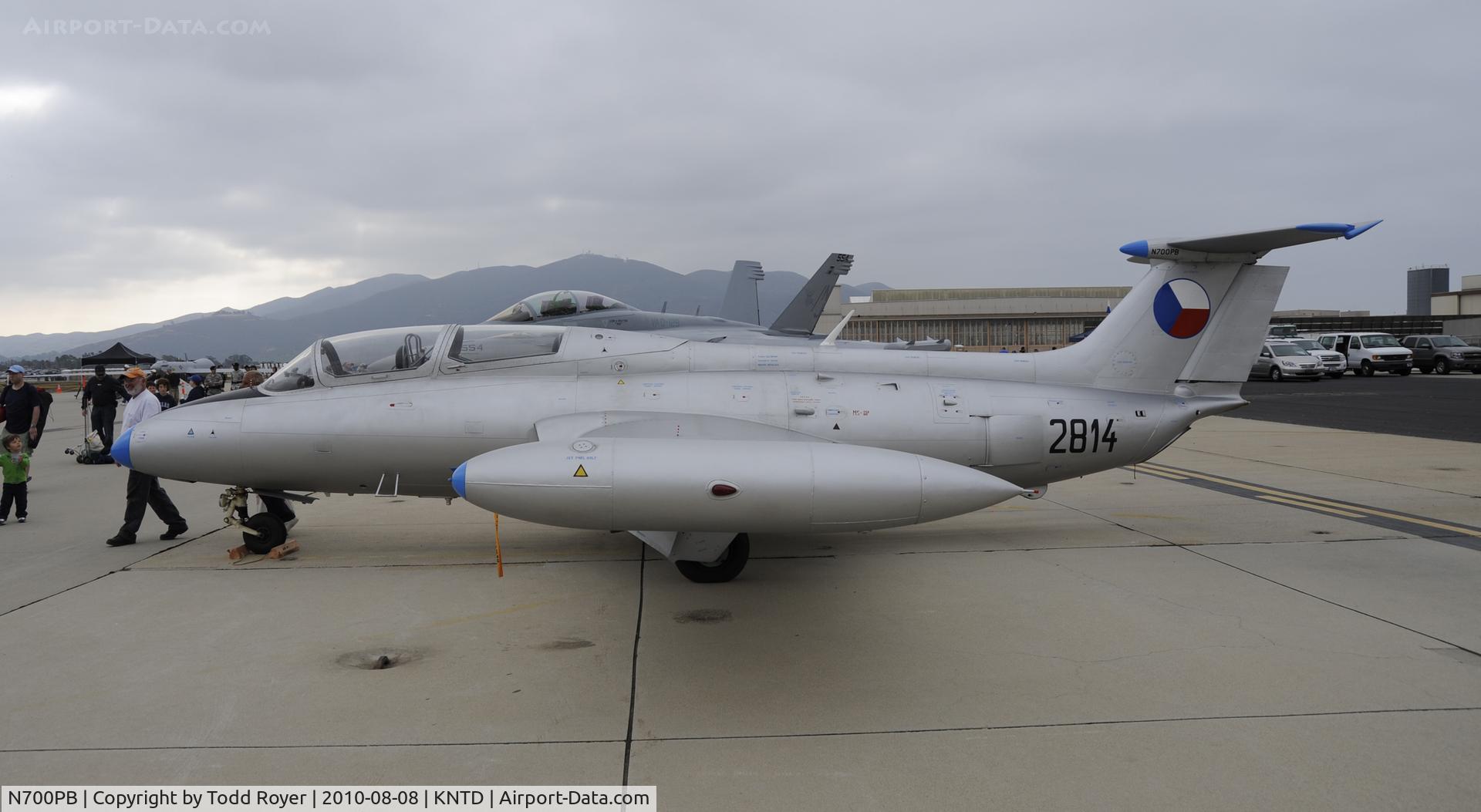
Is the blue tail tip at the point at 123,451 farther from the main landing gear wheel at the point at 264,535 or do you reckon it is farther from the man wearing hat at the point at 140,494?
the main landing gear wheel at the point at 264,535

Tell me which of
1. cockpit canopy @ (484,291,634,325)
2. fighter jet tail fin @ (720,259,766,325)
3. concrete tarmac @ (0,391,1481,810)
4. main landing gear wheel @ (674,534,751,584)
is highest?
fighter jet tail fin @ (720,259,766,325)

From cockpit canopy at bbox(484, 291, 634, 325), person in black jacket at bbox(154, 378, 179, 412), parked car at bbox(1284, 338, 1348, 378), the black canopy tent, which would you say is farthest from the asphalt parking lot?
the black canopy tent

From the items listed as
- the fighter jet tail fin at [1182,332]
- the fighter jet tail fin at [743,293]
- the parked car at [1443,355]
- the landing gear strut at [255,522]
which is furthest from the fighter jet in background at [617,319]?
the parked car at [1443,355]

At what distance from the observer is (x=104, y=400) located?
45.0ft

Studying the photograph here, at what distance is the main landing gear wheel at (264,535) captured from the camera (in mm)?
7922

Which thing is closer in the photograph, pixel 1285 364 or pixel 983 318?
pixel 1285 364

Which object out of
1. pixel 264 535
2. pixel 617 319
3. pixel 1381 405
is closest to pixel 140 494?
pixel 264 535

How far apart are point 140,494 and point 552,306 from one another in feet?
23.1

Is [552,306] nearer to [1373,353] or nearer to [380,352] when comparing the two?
[380,352]

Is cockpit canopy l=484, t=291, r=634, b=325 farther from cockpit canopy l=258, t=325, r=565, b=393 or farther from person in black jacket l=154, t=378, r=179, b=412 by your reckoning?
cockpit canopy l=258, t=325, r=565, b=393

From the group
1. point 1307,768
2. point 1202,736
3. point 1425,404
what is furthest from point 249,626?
point 1425,404

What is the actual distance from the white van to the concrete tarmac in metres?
34.6

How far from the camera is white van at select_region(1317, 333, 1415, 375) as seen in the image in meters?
35.7

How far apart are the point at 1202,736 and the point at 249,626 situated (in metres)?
6.29
